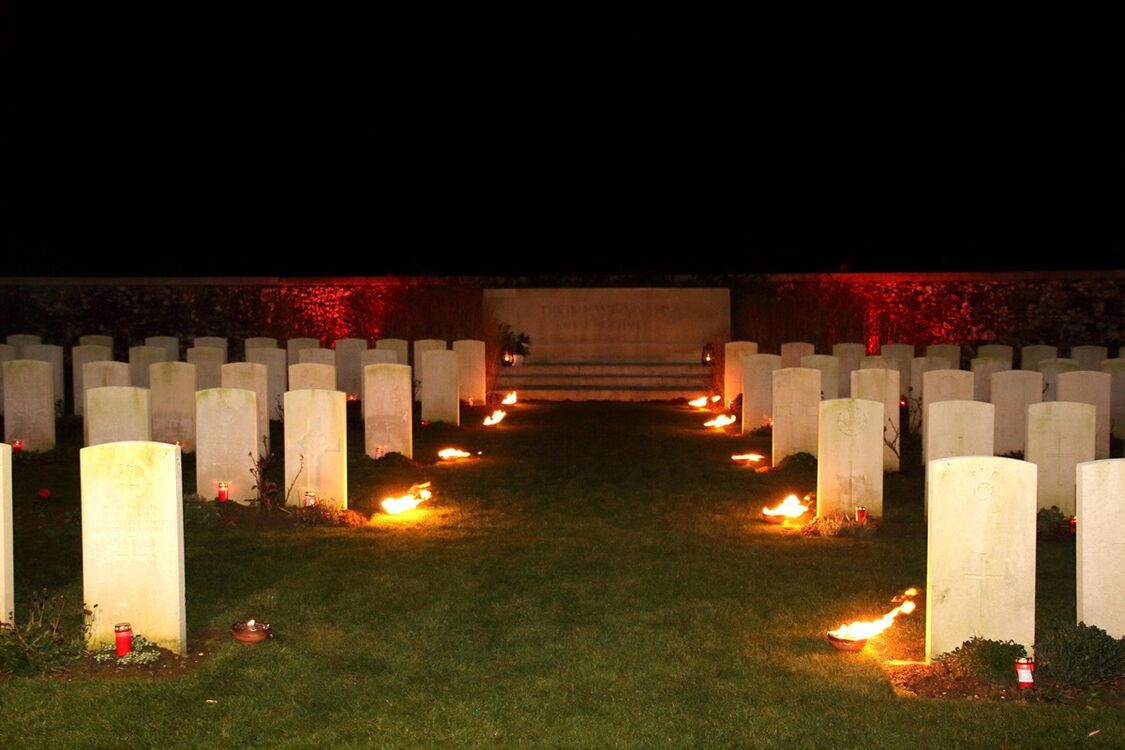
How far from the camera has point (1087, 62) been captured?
1358 inches

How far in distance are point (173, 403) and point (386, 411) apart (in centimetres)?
234

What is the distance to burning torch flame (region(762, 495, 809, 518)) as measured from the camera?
10.2m

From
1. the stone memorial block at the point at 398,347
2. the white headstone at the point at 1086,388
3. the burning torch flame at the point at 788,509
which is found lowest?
the burning torch flame at the point at 788,509

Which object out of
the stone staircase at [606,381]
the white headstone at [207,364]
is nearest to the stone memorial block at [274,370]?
the white headstone at [207,364]

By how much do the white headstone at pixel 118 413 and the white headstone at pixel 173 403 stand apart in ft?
6.37

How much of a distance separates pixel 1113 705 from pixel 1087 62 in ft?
107

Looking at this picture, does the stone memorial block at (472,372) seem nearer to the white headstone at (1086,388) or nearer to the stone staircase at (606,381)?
the stone staircase at (606,381)

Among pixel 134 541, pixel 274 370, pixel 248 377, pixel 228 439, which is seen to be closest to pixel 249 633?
pixel 134 541

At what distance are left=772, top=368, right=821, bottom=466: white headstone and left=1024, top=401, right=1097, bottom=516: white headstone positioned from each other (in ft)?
8.93

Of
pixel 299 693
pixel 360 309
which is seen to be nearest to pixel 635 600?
pixel 299 693

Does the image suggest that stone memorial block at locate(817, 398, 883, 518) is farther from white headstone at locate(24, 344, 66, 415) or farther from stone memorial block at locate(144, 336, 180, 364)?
white headstone at locate(24, 344, 66, 415)

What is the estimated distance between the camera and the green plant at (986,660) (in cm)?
607

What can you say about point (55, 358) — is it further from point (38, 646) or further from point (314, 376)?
point (38, 646)

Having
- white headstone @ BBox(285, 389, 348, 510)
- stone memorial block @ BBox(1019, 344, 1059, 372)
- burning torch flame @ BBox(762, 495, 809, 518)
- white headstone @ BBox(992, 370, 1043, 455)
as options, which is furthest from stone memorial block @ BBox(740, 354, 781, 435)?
white headstone @ BBox(285, 389, 348, 510)
